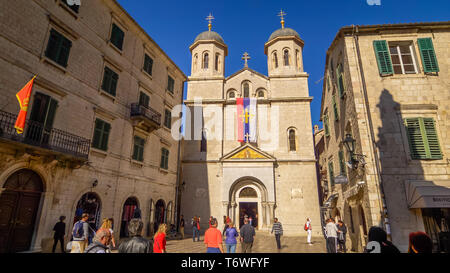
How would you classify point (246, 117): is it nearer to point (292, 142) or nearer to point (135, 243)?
Result: point (292, 142)

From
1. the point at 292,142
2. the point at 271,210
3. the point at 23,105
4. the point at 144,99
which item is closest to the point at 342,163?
the point at 271,210

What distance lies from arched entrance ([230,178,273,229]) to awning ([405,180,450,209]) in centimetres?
1243

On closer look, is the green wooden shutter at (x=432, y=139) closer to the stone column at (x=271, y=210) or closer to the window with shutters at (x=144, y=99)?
the stone column at (x=271, y=210)

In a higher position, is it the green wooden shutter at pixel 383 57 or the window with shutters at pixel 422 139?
the green wooden shutter at pixel 383 57

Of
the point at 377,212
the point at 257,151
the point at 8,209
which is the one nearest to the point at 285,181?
the point at 257,151

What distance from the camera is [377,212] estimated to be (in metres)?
9.98

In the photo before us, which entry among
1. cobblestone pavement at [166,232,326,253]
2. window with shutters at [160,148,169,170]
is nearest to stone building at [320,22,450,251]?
cobblestone pavement at [166,232,326,253]

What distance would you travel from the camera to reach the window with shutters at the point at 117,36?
1506cm

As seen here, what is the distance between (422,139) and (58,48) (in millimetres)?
17419

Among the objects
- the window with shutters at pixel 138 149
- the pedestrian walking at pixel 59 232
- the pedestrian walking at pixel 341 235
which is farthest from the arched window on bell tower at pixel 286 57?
the pedestrian walking at pixel 59 232

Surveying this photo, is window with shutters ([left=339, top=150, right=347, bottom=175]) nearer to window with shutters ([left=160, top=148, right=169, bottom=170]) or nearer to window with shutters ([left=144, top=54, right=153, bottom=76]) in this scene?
window with shutters ([left=160, top=148, right=169, bottom=170])

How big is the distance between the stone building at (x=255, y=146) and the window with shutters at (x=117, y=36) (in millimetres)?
10614

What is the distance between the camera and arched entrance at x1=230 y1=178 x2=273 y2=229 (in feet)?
70.1

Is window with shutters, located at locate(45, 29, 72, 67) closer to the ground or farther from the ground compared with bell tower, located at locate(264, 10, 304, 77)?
closer to the ground
